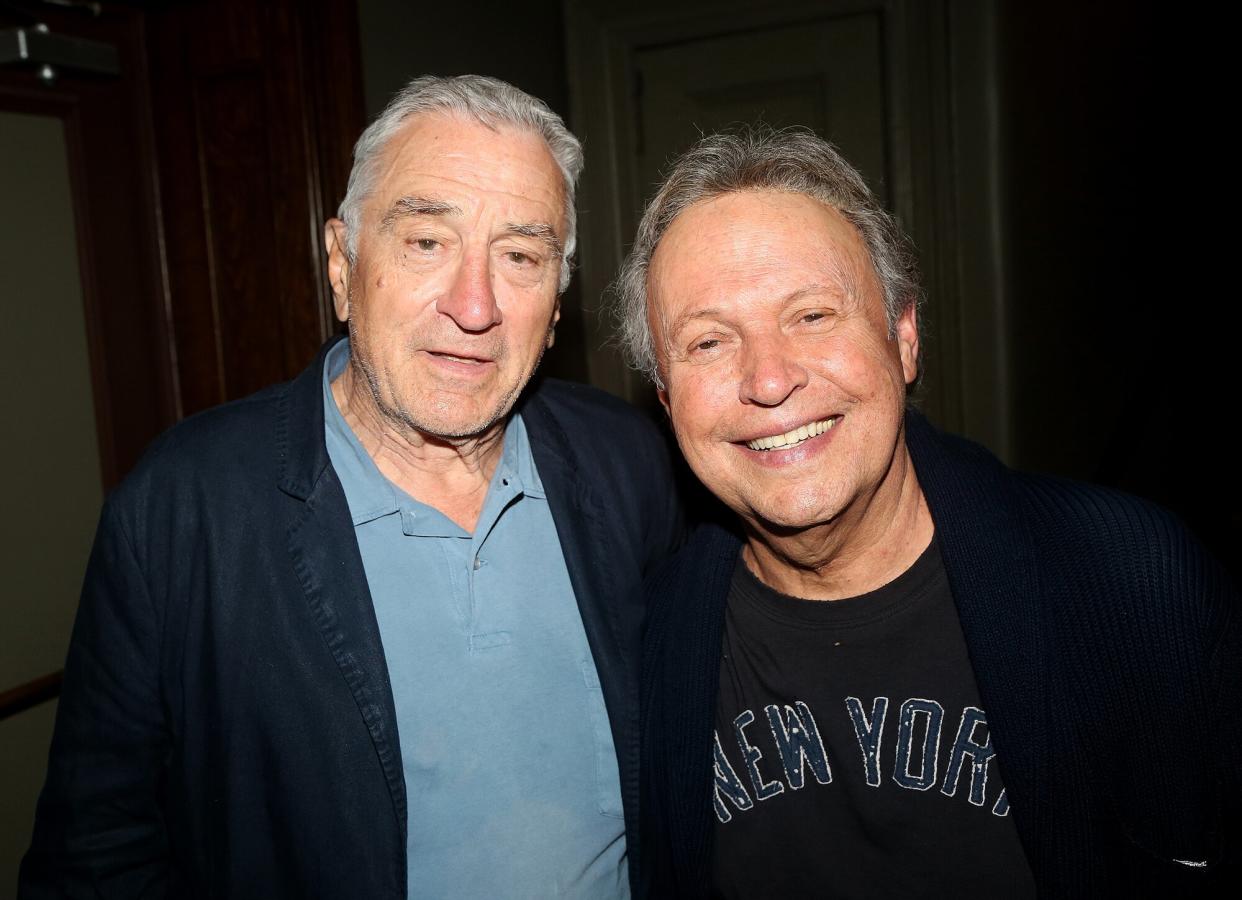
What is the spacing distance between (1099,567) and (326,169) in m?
2.20

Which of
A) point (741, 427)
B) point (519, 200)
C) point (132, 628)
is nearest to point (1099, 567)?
point (741, 427)

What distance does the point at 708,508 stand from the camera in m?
1.88

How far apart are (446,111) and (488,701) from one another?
38.4 inches

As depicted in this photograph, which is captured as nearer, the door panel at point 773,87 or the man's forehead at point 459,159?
the man's forehead at point 459,159

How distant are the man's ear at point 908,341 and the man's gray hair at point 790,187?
0.02 metres

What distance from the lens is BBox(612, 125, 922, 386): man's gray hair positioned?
1.51m

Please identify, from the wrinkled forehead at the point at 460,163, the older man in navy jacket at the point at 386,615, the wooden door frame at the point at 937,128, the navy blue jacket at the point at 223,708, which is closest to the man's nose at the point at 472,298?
the older man in navy jacket at the point at 386,615

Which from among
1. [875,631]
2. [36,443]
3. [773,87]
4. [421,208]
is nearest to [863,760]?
[875,631]

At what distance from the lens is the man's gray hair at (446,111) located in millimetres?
1558

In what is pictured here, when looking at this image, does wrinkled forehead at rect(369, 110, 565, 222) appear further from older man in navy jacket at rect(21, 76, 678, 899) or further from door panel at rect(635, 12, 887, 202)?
door panel at rect(635, 12, 887, 202)

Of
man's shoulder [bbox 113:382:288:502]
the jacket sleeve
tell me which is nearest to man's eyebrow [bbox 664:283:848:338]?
man's shoulder [bbox 113:382:288:502]

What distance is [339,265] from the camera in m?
1.66

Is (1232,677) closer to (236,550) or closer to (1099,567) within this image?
(1099,567)

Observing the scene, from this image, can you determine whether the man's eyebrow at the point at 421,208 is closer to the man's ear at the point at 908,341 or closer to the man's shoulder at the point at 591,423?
the man's shoulder at the point at 591,423
